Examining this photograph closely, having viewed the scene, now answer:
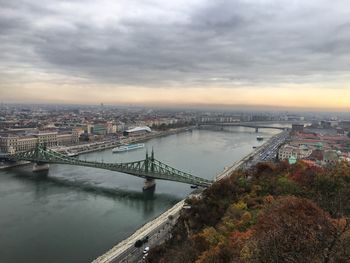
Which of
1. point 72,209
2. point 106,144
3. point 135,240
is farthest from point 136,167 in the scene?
point 106,144

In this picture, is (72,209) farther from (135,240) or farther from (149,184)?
(135,240)

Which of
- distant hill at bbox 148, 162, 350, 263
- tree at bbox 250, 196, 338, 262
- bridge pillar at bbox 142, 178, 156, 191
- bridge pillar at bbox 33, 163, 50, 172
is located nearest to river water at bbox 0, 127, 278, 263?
bridge pillar at bbox 142, 178, 156, 191

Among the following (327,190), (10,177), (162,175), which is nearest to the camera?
(327,190)

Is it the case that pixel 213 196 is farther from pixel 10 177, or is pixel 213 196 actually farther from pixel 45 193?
pixel 10 177

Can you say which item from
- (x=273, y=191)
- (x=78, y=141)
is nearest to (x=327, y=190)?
(x=273, y=191)

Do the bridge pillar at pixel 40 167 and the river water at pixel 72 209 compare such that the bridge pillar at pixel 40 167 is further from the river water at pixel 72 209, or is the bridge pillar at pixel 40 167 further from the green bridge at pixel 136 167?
the river water at pixel 72 209

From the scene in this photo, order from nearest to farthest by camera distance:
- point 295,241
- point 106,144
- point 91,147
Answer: point 295,241
point 91,147
point 106,144
